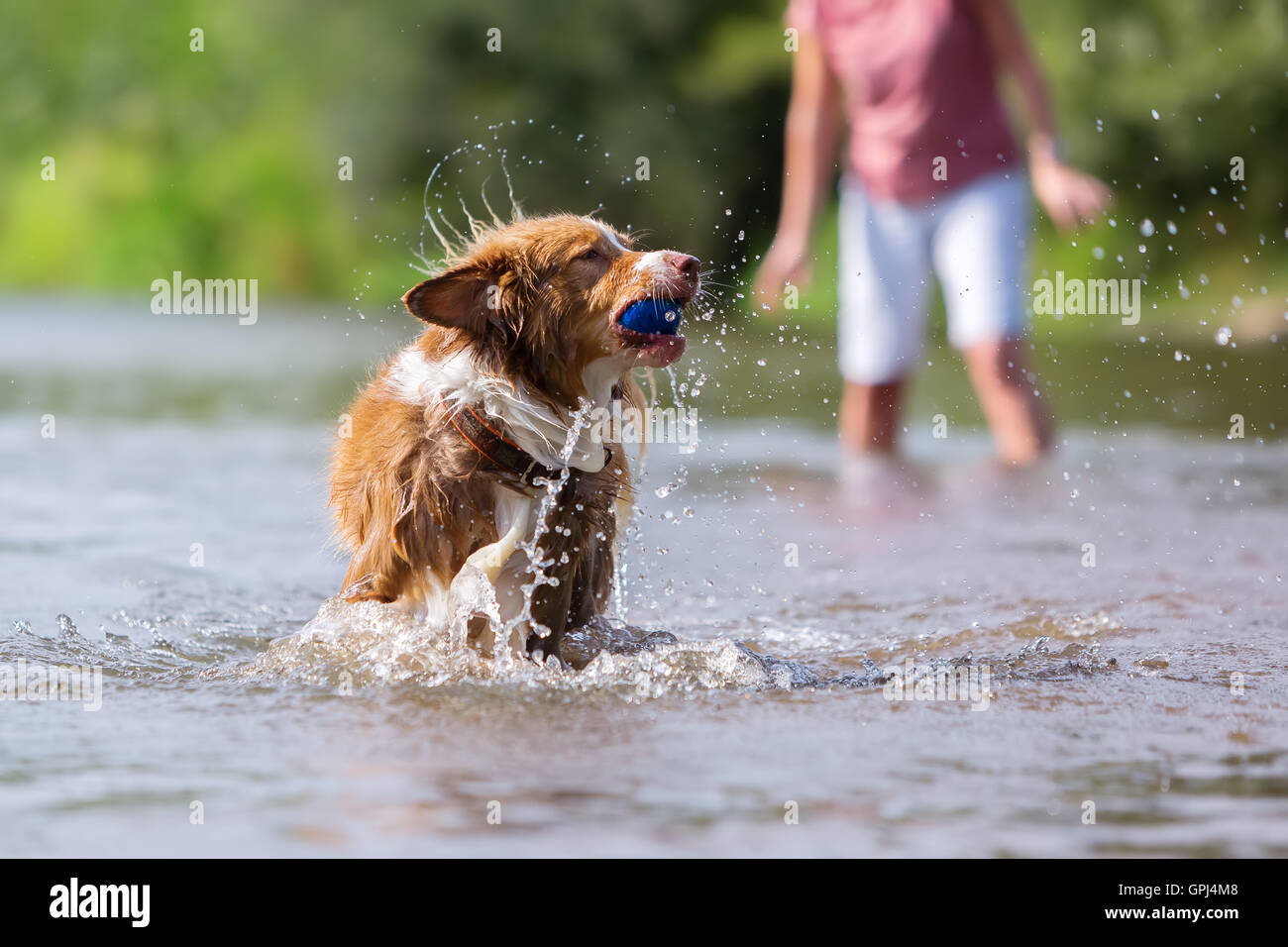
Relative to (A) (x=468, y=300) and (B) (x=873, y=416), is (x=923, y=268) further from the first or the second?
(A) (x=468, y=300)

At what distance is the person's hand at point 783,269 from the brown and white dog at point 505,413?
10.4ft

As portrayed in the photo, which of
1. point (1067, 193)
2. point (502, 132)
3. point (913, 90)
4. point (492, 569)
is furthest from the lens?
point (502, 132)

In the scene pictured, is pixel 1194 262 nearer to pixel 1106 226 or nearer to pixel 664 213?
pixel 1106 226

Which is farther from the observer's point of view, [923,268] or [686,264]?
[923,268]

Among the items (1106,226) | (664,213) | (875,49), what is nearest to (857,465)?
(875,49)

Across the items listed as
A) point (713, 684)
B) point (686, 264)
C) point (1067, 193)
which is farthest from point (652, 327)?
point (1067, 193)

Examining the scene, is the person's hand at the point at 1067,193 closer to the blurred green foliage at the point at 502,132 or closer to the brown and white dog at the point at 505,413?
the brown and white dog at the point at 505,413

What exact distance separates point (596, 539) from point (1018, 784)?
188cm

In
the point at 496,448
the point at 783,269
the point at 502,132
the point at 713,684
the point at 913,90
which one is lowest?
the point at 713,684

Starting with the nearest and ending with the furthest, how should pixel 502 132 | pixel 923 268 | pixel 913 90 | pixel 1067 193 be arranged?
pixel 1067 193 < pixel 913 90 < pixel 923 268 < pixel 502 132

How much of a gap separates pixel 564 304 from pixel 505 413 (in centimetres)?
37

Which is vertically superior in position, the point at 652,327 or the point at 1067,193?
the point at 1067,193

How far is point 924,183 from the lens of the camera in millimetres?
9188

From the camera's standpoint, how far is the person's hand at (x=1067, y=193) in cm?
828
